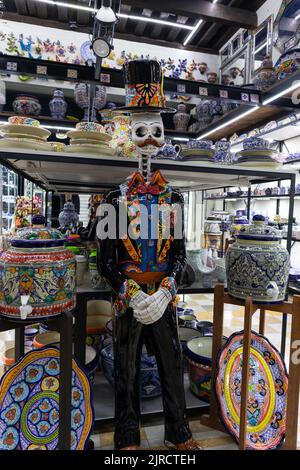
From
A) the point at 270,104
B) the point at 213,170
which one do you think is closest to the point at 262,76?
the point at 270,104

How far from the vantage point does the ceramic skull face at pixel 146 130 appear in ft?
3.89

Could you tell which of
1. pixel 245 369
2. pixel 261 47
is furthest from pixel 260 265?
pixel 261 47

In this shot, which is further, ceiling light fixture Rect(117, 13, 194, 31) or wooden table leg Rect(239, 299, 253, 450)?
ceiling light fixture Rect(117, 13, 194, 31)

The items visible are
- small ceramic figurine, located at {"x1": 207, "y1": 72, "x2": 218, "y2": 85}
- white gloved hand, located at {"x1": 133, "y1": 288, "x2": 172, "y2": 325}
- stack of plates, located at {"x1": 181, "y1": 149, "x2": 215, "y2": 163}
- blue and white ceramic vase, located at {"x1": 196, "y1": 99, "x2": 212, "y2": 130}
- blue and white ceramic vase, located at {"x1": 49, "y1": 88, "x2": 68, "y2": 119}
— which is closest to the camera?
white gloved hand, located at {"x1": 133, "y1": 288, "x2": 172, "y2": 325}

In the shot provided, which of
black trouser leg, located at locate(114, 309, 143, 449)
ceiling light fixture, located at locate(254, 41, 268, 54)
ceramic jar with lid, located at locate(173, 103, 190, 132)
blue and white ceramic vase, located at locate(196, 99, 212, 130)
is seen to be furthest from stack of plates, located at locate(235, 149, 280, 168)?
ceramic jar with lid, located at locate(173, 103, 190, 132)

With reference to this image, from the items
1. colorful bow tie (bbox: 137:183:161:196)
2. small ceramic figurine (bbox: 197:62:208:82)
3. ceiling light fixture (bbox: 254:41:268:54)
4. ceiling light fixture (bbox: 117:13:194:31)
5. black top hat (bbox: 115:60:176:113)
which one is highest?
ceiling light fixture (bbox: 117:13:194:31)

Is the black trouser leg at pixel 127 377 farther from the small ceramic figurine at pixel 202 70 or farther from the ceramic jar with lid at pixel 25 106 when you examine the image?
the small ceramic figurine at pixel 202 70

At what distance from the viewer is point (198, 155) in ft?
5.03

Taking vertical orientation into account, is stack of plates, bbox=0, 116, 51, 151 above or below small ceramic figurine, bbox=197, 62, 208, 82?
below

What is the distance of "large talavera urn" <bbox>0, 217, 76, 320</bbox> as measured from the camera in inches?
37.8

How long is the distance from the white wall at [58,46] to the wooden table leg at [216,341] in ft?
11.9

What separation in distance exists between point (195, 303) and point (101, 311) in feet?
6.09

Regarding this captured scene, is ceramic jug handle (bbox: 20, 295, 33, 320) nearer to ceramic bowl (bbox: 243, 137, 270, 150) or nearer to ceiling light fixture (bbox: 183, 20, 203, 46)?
ceramic bowl (bbox: 243, 137, 270, 150)

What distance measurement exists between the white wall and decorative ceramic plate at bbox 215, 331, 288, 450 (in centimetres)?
381
